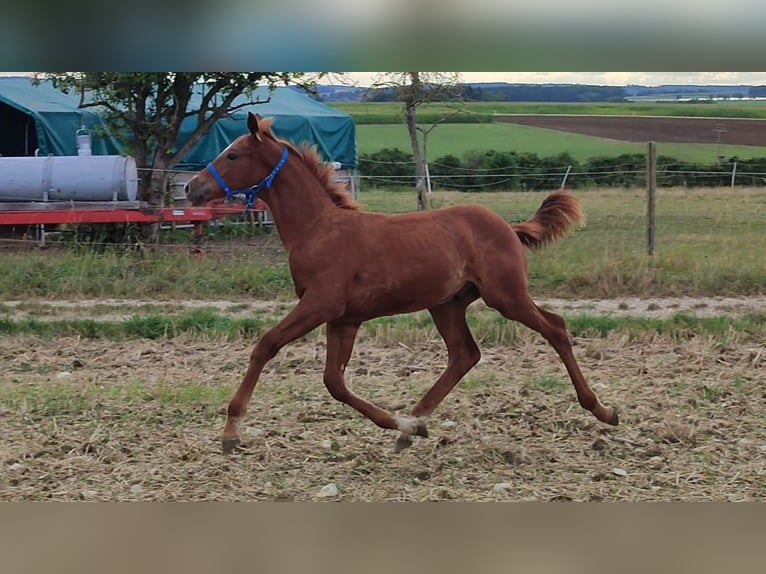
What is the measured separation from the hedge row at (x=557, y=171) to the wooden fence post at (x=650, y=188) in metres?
2.73

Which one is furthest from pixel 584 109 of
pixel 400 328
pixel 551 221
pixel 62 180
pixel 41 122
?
pixel 41 122

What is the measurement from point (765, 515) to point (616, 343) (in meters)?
3.59

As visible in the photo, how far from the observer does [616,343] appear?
26.1 feet

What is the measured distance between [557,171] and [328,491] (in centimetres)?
1018

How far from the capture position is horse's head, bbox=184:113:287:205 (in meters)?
4.98

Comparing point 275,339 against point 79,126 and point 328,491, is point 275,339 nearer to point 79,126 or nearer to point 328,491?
point 328,491

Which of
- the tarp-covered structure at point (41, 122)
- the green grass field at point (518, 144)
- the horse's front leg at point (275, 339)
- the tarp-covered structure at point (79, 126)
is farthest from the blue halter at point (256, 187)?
the green grass field at point (518, 144)

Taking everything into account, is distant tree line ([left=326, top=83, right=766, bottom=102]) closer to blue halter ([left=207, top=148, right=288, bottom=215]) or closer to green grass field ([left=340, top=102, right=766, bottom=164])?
green grass field ([left=340, top=102, right=766, bottom=164])

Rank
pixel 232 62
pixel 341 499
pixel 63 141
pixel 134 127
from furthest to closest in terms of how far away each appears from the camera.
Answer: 1. pixel 63 141
2. pixel 134 127
3. pixel 341 499
4. pixel 232 62

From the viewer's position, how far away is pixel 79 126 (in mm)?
14523

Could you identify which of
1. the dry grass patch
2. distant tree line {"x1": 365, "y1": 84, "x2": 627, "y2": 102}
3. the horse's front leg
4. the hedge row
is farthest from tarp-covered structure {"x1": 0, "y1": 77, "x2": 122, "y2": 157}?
the horse's front leg

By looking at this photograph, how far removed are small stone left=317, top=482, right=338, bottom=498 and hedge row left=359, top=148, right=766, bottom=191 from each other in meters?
8.71

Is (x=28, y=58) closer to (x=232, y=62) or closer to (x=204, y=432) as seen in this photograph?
(x=232, y=62)

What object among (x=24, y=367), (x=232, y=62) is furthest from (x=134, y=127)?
(x=232, y=62)
